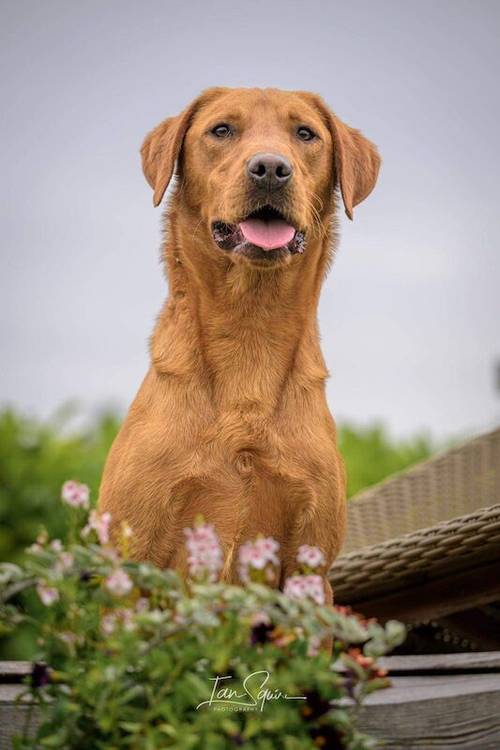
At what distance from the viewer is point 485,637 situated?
4.02 meters

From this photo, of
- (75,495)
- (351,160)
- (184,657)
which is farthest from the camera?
(351,160)

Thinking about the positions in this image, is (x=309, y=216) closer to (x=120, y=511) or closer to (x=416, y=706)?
(x=120, y=511)

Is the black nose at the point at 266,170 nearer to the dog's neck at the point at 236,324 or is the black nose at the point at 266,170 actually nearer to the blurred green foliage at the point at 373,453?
the dog's neck at the point at 236,324

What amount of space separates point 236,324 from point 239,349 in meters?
0.09

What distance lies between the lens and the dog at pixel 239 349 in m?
2.95

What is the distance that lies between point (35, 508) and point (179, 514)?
2571mm

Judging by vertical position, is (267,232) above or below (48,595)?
above

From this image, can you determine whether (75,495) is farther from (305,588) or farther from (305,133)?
(305,133)

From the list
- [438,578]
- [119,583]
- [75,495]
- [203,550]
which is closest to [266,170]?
[75,495]

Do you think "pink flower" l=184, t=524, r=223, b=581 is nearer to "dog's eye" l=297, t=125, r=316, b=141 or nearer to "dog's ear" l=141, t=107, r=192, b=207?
"dog's ear" l=141, t=107, r=192, b=207

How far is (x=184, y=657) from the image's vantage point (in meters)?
1.83

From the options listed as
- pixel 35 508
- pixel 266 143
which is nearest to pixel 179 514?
pixel 266 143

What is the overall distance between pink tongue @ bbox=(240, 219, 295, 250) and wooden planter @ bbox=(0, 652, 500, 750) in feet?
4.20

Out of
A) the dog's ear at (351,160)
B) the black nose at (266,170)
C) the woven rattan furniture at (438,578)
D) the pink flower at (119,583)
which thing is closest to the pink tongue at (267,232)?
the black nose at (266,170)
